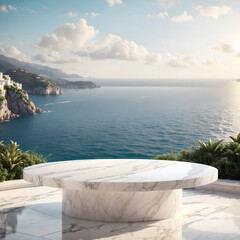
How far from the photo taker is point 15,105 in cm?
4297

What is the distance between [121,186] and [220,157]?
5.38 meters

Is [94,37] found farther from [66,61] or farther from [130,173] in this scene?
[130,173]

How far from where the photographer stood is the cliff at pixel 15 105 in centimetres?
3972

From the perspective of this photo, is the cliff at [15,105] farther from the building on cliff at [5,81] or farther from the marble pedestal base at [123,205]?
the marble pedestal base at [123,205]

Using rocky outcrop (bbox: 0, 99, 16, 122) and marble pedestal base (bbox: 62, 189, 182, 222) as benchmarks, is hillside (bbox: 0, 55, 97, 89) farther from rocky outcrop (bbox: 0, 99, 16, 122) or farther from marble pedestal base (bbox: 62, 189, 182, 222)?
marble pedestal base (bbox: 62, 189, 182, 222)

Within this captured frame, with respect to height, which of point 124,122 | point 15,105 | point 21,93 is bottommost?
point 124,122

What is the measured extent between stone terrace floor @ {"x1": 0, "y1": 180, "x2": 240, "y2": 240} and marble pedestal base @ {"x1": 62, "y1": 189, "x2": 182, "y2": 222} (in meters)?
0.14

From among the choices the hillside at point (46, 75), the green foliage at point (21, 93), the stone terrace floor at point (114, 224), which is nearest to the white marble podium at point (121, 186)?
→ the stone terrace floor at point (114, 224)

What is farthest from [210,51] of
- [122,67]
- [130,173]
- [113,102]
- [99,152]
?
[130,173]

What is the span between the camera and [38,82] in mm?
43500

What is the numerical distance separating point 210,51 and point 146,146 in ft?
48.4

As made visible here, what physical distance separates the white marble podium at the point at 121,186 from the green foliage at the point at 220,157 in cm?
281

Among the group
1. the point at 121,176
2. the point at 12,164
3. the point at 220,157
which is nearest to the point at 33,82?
the point at 12,164

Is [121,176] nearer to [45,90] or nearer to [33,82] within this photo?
[33,82]
